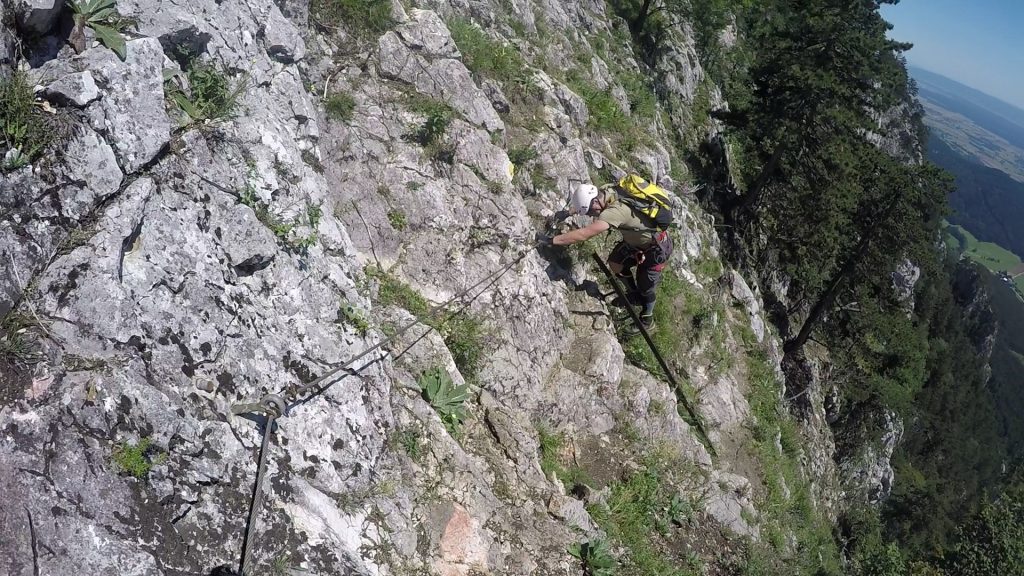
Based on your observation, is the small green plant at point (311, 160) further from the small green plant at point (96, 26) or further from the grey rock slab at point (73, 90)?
the grey rock slab at point (73, 90)

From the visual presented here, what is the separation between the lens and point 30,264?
3963mm

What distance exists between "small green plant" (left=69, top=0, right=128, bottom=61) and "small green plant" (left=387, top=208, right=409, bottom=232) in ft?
12.0

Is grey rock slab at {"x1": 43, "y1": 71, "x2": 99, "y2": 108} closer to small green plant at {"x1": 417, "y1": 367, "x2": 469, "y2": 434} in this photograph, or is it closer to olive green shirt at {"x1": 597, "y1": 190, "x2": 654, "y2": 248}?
small green plant at {"x1": 417, "y1": 367, "x2": 469, "y2": 434}

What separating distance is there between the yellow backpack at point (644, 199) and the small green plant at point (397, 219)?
11.1 feet

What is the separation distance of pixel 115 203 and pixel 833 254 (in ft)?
91.1

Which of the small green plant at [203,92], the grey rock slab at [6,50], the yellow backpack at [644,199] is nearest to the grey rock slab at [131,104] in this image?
the small green plant at [203,92]

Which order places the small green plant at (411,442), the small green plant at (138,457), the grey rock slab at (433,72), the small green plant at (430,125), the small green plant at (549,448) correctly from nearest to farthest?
1. the small green plant at (138,457)
2. the small green plant at (411,442)
3. the small green plant at (549,448)
4. the small green plant at (430,125)
5. the grey rock slab at (433,72)

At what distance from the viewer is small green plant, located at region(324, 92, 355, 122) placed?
8.14m

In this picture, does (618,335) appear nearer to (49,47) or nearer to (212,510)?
(212,510)

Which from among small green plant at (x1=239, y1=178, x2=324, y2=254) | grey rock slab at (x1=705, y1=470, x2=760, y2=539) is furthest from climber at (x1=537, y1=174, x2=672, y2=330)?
small green plant at (x1=239, y1=178, x2=324, y2=254)

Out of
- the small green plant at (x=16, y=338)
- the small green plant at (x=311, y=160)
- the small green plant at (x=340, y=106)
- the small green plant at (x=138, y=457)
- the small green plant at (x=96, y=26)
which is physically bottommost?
the small green plant at (x=138, y=457)

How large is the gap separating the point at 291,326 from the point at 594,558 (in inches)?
162

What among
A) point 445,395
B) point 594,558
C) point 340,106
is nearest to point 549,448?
point 594,558

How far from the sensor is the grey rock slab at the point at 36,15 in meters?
4.39
